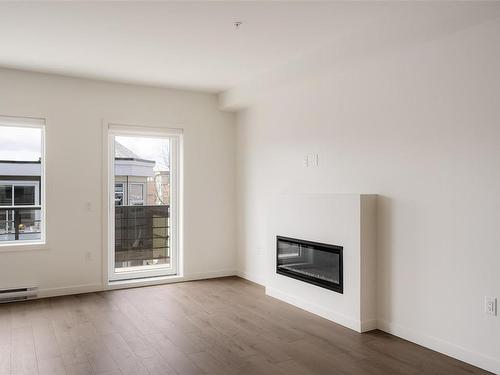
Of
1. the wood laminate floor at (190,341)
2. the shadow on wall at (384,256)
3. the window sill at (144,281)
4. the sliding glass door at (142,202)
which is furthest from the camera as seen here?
the sliding glass door at (142,202)

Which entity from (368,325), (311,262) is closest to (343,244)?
(311,262)

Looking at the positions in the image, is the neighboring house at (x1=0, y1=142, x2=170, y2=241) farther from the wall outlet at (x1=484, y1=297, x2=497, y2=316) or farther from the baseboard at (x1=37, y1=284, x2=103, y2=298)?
the wall outlet at (x1=484, y1=297, x2=497, y2=316)

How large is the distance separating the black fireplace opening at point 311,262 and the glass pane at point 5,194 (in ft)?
10.3

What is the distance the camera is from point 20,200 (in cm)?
487

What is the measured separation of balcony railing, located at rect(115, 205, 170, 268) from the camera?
5.46m

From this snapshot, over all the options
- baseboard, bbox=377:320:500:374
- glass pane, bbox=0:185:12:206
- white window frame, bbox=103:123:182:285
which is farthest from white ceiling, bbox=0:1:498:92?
baseboard, bbox=377:320:500:374

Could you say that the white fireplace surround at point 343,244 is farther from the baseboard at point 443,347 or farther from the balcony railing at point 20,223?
the balcony railing at point 20,223

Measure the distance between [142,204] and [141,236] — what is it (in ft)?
1.41

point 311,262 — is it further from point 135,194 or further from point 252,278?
point 135,194

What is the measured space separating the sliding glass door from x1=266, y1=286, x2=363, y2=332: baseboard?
1.69 meters

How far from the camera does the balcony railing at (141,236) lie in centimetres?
546

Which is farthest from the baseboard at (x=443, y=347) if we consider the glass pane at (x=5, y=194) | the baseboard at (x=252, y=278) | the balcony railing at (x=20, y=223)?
the glass pane at (x=5, y=194)

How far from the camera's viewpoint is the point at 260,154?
18.1 feet

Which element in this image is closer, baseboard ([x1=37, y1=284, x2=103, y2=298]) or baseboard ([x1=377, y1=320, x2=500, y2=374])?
baseboard ([x1=377, y1=320, x2=500, y2=374])
